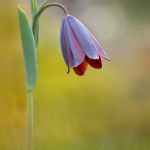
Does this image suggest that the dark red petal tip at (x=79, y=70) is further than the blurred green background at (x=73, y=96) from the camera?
No

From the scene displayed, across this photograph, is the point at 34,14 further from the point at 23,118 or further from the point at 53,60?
the point at 53,60

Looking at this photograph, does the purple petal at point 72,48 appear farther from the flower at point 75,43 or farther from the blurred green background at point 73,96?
the blurred green background at point 73,96

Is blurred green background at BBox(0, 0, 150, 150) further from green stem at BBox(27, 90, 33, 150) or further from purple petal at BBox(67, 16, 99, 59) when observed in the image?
purple petal at BBox(67, 16, 99, 59)

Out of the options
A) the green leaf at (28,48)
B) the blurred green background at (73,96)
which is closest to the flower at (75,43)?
the green leaf at (28,48)

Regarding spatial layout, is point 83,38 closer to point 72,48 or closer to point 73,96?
point 72,48

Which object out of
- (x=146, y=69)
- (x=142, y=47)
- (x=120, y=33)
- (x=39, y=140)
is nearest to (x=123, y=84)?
(x=146, y=69)

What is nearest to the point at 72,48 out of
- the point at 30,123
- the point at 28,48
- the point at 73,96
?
the point at 28,48

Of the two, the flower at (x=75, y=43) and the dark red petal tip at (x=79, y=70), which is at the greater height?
the flower at (x=75, y=43)
